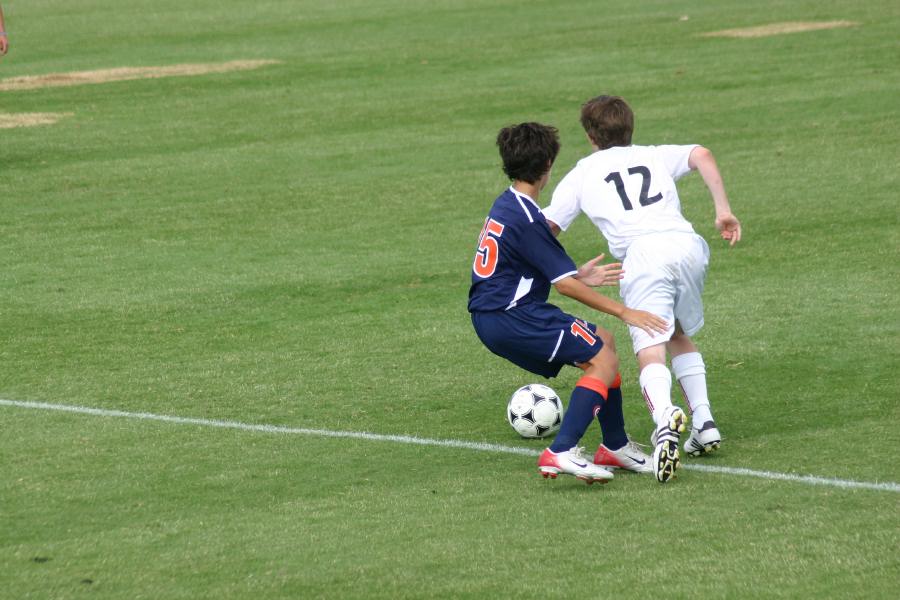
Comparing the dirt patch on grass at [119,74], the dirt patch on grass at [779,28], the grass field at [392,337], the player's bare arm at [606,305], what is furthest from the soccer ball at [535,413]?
the dirt patch on grass at [779,28]

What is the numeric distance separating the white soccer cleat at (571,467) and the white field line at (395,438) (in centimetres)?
57

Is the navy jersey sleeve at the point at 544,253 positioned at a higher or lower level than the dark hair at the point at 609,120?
lower

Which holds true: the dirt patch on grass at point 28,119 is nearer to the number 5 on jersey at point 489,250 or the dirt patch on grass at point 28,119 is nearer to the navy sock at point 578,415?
the number 5 on jersey at point 489,250

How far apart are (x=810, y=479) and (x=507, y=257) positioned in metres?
1.76

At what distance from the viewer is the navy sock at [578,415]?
6512 millimetres

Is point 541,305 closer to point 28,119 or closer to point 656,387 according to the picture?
point 656,387

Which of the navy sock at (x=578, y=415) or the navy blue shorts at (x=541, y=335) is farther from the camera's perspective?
the navy blue shorts at (x=541, y=335)

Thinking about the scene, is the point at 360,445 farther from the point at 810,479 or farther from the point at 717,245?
the point at 717,245

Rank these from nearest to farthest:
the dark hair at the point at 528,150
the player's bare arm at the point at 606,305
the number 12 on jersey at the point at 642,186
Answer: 1. the player's bare arm at the point at 606,305
2. the dark hair at the point at 528,150
3. the number 12 on jersey at the point at 642,186

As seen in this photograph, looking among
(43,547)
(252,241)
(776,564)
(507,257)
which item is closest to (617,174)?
(507,257)

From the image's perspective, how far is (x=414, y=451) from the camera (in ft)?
23.7

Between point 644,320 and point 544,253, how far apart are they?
22.7 inches

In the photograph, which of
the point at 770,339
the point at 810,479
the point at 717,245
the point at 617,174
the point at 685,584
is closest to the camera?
the point at 685,584

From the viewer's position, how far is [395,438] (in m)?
7.48
